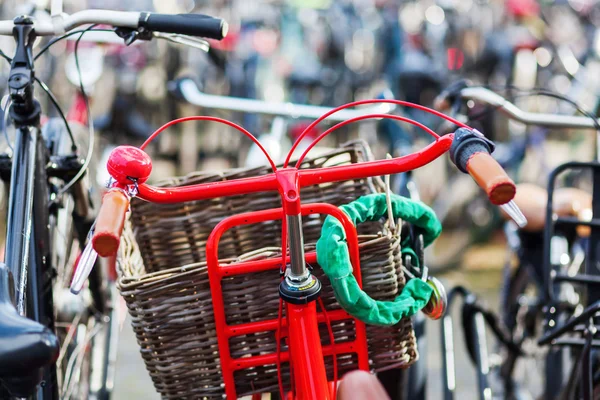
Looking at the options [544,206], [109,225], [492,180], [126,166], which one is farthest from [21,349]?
[544,206]

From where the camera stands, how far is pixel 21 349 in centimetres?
110

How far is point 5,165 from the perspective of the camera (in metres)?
1.88

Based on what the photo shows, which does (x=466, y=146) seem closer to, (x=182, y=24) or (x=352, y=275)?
(x=352, y=275)

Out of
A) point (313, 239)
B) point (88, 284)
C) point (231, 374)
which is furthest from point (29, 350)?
point (88, 284)

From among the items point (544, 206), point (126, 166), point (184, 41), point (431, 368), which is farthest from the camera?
point (431, 368)

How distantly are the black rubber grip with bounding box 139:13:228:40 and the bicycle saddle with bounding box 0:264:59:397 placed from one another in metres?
0.77

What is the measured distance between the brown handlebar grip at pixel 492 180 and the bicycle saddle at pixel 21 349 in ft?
2.34

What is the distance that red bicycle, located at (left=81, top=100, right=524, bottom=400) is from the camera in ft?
4.08

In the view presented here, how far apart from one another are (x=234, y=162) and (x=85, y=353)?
4652 millimetres

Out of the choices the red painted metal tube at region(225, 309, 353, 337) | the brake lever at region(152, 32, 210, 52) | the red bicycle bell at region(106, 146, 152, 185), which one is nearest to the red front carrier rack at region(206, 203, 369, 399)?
the red painted metal tube at region(225, 309, 353, 337)

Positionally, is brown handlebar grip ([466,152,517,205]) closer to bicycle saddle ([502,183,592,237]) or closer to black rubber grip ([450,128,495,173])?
black rubber grip ([450,128,495,173])

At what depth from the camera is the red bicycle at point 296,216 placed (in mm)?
1242

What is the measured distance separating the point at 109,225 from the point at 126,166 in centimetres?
16

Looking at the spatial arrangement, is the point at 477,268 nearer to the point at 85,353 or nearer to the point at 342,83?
the point at 342,83
